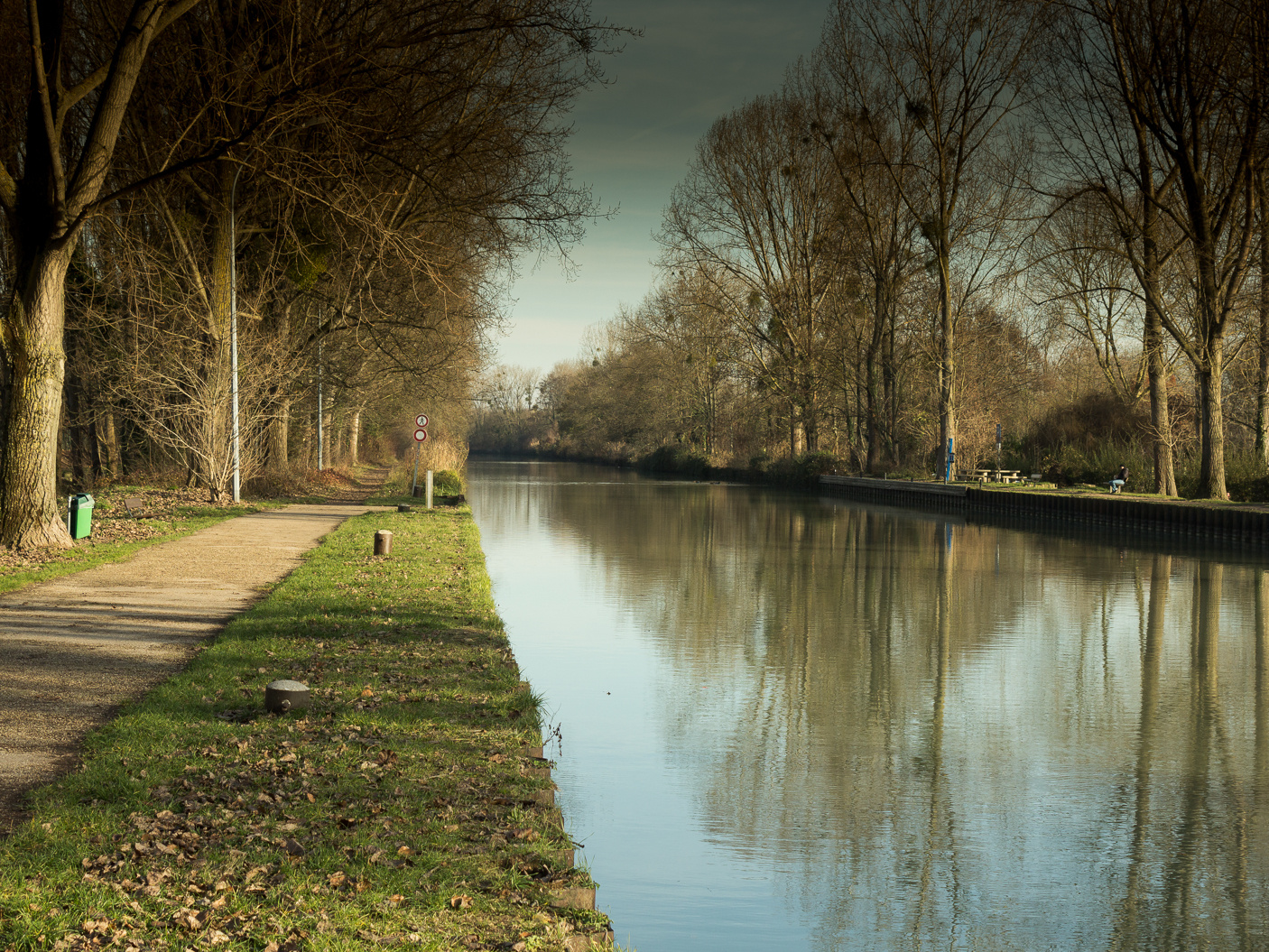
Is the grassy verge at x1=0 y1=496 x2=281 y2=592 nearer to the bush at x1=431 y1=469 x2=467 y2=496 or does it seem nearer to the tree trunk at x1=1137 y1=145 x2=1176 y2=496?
the bush at x1=431 y1=469 x2=467 y2=496

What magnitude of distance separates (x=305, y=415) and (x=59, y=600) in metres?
26.3

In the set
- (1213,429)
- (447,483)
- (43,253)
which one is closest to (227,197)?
(43,253)

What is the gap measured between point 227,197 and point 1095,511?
22092 millimetres

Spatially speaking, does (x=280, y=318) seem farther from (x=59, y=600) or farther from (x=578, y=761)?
(x=578, y=761)

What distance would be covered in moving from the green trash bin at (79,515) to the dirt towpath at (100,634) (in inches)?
45.2

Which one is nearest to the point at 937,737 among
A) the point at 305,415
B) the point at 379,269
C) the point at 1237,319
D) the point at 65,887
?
the point at 65,887

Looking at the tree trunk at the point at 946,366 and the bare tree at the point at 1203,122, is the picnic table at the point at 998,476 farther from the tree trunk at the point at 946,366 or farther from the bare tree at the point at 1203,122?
the bare tree at the point at 1203,122

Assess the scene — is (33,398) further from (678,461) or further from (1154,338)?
(678,461)

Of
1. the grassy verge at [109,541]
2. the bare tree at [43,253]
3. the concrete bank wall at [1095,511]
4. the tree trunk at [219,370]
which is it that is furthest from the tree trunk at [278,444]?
the concrete bank wall at [1095,511]

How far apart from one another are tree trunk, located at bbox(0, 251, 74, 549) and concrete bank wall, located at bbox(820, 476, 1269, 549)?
21.9 metres

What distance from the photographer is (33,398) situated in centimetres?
1532

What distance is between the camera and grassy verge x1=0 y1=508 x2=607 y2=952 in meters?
4.46

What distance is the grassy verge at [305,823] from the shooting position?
4.46 meters

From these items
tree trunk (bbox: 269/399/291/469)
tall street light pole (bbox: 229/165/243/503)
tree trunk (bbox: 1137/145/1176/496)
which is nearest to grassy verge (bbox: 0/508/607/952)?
tall street light pole (bbox: 229/165/243/503)
